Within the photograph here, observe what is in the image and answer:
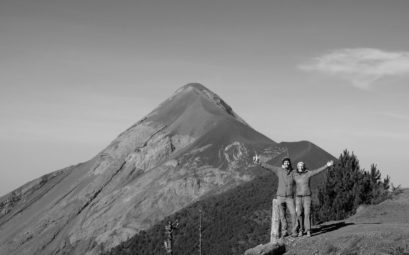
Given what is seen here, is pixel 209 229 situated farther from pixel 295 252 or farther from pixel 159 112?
pixel 159 112

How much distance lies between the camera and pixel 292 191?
15008mm

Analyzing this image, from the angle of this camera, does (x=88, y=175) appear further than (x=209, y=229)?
Yes

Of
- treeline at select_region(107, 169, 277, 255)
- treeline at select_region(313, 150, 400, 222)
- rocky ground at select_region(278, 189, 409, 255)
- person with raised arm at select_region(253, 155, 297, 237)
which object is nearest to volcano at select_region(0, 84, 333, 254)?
treeline at select_region(107, 169, 277, 255)

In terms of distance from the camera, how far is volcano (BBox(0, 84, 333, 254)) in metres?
70.6

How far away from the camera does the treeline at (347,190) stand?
32812 mm

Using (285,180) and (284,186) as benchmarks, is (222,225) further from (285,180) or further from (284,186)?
(285,180)

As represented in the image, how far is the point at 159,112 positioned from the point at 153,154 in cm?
2159

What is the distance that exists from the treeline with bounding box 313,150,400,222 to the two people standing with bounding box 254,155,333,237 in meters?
17.0

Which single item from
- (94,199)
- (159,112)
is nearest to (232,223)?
(94,199)

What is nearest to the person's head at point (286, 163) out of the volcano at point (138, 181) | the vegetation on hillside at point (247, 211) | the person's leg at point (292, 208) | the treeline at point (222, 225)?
the person's leg at point (292, 208)

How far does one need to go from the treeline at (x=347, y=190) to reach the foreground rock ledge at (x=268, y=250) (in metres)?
17.8

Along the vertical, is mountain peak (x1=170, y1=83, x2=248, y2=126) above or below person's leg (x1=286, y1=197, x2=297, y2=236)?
above

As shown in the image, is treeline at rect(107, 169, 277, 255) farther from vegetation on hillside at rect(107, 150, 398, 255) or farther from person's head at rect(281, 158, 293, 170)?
person's head at rect(281, 158, 293, 170)

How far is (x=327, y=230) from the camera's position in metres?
16.7
